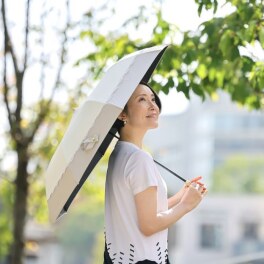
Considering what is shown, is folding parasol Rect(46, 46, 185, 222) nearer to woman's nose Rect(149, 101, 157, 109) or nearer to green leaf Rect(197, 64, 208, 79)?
woman's nose Rect(149, 101, 157, 109)

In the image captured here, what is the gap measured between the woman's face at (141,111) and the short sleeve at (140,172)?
0.16m

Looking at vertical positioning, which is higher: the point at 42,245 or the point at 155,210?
the point at 155,210

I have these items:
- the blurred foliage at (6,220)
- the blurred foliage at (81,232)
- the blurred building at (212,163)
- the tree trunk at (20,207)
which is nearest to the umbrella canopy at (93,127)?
the tree trunk at (20,207)

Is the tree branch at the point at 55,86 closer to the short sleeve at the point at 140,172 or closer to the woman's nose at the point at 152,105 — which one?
the woman's nose at the point at 152,105

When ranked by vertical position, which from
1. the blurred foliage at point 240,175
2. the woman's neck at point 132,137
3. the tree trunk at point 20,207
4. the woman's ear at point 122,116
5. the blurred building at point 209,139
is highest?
the woman's ear at point 122,116

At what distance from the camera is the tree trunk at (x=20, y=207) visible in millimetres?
10984

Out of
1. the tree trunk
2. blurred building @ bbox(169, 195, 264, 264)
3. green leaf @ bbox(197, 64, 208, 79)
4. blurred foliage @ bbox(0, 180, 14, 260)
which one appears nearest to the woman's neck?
green leaf @ bbox(197, 64, 208, 79)

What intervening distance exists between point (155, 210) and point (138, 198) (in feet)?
0.30

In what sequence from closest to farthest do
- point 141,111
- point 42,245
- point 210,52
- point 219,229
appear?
point 141,111
point 210,52
point 42,245
point 219,229

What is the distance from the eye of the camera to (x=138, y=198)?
3.92m

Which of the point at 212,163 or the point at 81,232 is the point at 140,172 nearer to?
the point at 81,232

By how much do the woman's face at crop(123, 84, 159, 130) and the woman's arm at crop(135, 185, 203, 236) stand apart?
0.35m

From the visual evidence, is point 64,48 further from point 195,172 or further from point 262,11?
point 195,172

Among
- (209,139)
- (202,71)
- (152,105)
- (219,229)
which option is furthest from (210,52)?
(209,139)
